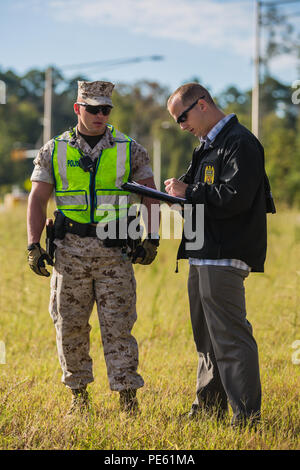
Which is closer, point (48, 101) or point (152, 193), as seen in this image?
point (152, 193)

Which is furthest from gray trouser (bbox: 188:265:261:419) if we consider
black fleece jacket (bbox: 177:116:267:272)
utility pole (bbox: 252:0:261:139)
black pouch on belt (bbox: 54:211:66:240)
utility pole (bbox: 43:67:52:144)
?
utility pole (bbox: 43:67:52:144)

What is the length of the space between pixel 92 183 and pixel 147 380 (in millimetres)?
1573

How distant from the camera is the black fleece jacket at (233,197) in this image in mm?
3270

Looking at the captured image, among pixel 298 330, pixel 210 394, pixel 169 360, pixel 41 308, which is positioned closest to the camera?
pixel 210 394

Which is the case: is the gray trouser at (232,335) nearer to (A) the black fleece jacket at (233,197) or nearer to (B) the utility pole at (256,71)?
(A) the black fleece jacket at (233,197)

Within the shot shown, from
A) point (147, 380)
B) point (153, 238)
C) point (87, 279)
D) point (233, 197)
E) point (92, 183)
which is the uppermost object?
point (92, 183)

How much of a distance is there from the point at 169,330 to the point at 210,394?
7.63 ft

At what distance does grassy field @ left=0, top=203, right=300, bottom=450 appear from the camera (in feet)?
10.8

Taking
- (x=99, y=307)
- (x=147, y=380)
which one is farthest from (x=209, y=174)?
(x=147, y=380)

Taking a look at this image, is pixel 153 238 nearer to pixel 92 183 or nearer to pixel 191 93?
pixel 92 183

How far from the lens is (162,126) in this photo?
3531 centimetres

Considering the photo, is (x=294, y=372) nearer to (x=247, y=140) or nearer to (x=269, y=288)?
(x=247, y=140)

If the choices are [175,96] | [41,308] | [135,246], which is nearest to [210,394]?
[135,246]

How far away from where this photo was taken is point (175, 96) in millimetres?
3525
